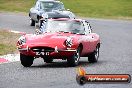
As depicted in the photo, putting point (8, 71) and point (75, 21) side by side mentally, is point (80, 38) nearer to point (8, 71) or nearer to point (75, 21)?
point (75, 21)

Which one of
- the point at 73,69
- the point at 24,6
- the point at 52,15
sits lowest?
the point at 24,6

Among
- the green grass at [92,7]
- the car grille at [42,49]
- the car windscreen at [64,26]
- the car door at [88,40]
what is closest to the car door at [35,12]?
the green grass at [92,7]

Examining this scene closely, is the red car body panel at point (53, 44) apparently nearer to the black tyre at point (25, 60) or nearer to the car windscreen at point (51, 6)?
the black tyre at point (25, 60)

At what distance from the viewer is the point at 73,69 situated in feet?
44.2

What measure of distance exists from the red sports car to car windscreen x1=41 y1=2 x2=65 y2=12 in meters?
18.0

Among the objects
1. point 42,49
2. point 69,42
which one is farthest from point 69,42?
point 42,49

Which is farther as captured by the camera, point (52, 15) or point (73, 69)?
point (52, 15)

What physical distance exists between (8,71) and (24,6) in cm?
5214

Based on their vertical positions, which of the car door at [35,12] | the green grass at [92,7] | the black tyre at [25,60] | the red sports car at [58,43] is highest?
the red sports car at [58,43]

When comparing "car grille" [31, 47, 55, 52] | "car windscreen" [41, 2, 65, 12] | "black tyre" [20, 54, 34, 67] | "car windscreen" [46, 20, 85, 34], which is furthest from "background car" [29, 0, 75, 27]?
"car grille" [31, 47, 55, 52]

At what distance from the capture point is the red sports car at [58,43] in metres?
13.8

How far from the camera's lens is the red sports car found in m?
13.8

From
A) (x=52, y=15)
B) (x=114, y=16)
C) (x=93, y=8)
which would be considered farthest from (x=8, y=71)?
(x=93, y=8)

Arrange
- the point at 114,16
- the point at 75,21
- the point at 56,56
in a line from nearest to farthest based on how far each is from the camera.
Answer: the point at 56,56, the point at 75,21, the point at 114,16
